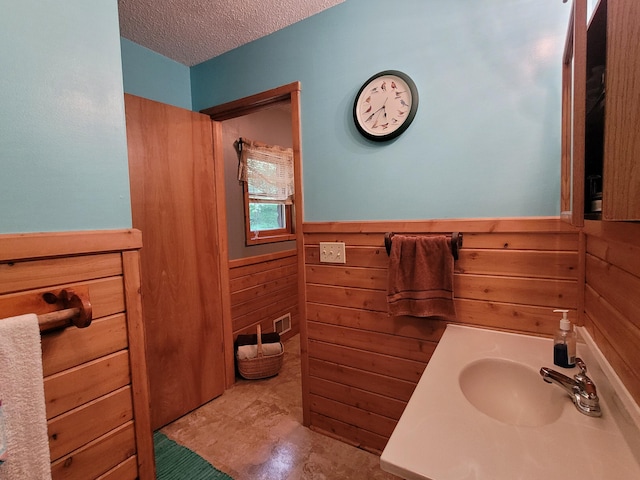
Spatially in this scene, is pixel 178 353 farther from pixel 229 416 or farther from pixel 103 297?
pixel 103 297

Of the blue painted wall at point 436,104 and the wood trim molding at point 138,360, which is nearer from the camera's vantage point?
the wood trim molding at point 138,360

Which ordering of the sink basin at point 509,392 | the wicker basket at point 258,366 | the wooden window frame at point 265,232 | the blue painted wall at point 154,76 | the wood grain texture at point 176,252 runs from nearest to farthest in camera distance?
1. the sink basin at point 509,392
2. the wood grain texture at point 176,252
3. the blue painted wall at point 154,76
4. the wicker basket at point 258,366
5. the wooden window frame at point 265,232

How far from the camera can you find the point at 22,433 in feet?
2.13

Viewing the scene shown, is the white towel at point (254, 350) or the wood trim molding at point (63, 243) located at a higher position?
the wood trim molding at point (63, 243)

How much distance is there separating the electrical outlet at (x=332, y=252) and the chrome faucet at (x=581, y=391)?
39.7 inches

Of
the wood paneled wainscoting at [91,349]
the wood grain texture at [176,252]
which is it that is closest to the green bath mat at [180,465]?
the wood grain texture at [176,252]

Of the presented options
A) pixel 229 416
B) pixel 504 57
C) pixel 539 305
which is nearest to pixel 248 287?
pixel 229 416

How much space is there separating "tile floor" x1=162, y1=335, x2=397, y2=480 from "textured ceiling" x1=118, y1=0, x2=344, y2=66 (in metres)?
2.43

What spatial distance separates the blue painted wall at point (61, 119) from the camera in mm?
729

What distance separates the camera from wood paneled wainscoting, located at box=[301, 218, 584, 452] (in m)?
1.23

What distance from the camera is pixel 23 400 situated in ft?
2.15

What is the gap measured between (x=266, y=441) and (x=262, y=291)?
4.36 feet

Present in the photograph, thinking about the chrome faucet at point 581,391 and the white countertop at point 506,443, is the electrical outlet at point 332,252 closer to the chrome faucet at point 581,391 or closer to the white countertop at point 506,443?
the white countertop at point 506,443

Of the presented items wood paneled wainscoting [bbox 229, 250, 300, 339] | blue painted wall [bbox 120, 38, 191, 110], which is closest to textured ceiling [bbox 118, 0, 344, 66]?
blue painted wall [bbox 120, 38, 191, 110]
